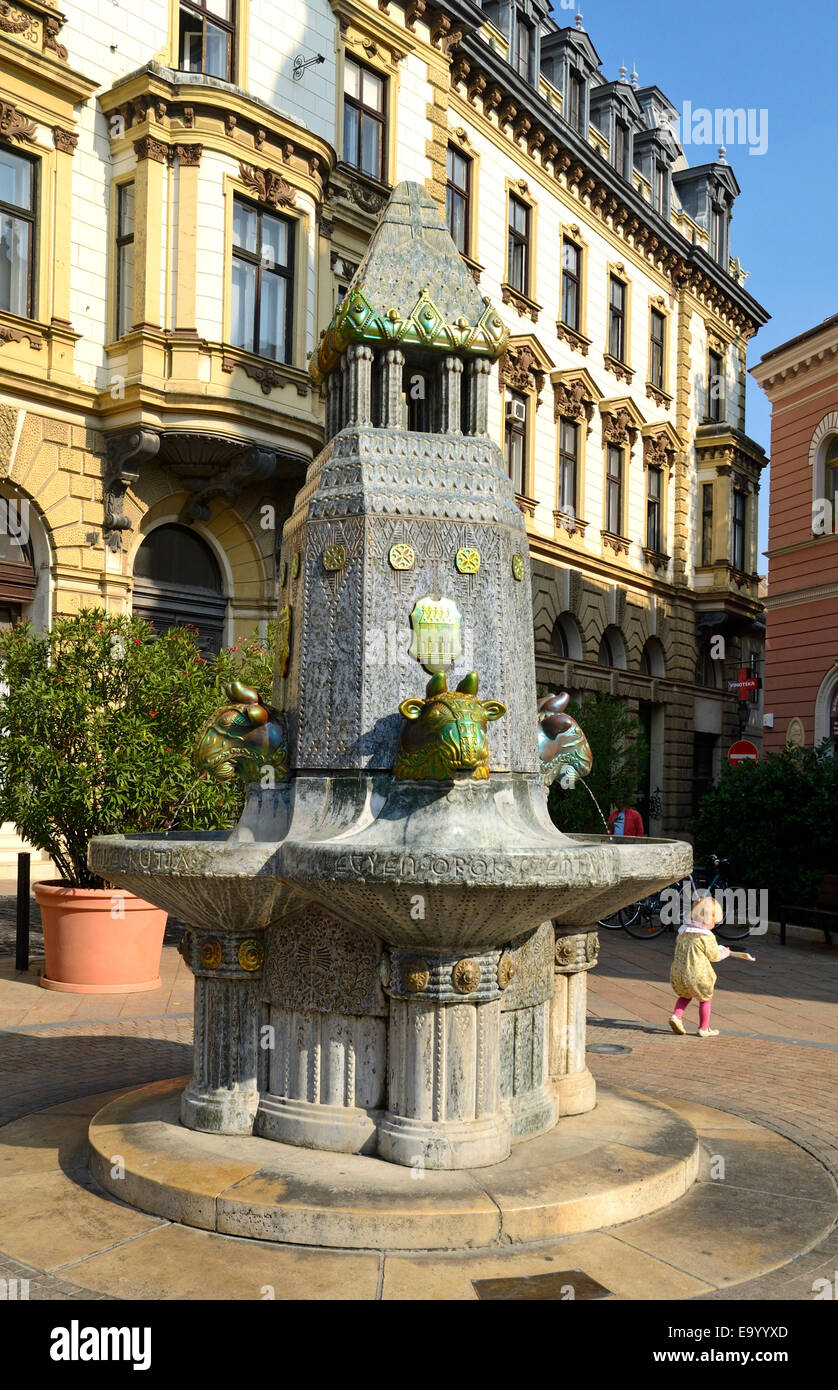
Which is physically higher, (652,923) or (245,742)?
(245,742)

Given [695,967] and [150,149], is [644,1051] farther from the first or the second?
[150,149]

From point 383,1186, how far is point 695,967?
5.11 metres

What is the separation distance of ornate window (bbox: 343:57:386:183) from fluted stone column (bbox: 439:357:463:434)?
53.4 ft

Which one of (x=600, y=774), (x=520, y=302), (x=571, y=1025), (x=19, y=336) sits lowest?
(x=571, y=1025)

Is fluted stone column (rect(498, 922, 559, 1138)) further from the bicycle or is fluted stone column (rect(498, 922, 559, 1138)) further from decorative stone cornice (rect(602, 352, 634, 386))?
decorative stone cornice (rect(602, 352, 634, 386))

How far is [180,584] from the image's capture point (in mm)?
18906

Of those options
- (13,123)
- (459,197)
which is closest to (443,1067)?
(13,123)

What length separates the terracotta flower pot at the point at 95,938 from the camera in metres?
10.1

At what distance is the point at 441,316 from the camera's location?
243 inches

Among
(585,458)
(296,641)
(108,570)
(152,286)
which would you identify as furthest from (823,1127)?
(585,458)

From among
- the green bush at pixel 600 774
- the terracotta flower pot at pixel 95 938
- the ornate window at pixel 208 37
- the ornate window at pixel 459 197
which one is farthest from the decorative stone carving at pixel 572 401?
the terracotta flower pot at pixel 95 938

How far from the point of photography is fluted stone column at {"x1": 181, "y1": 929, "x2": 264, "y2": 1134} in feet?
18.0

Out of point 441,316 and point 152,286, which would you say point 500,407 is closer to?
point 152,286

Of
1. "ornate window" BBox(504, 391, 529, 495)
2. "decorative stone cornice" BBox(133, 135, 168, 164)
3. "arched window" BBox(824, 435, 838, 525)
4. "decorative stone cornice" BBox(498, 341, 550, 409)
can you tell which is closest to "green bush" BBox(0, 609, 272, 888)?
"decorative stone cornice" BBox(133, 135, 168, 164)
